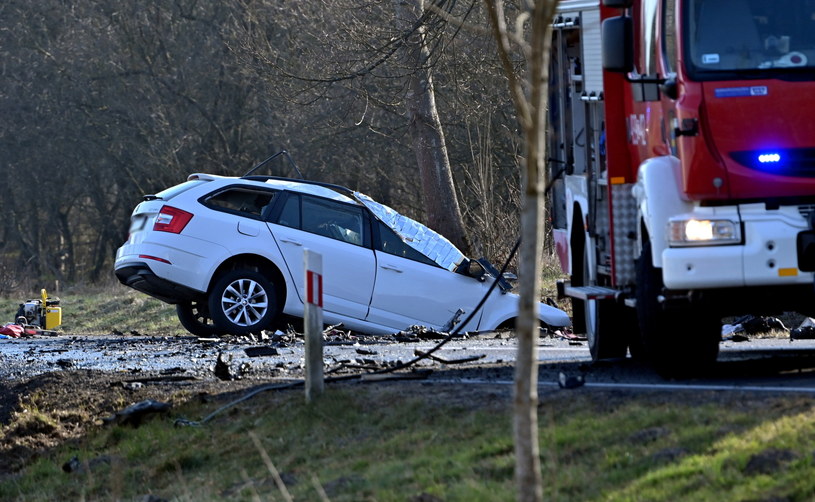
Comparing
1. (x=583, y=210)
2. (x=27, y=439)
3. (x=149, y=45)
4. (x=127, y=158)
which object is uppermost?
(x=149, y=45)

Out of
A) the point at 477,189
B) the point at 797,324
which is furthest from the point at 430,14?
the point at 797,324

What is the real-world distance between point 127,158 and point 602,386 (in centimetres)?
2653

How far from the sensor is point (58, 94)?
33.3 m

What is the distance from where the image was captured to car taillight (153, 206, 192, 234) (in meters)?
14.1

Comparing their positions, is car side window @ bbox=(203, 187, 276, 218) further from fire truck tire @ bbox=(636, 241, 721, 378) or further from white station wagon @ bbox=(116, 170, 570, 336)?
fire truck tire @ bbox=(636, 241, 721, 378)

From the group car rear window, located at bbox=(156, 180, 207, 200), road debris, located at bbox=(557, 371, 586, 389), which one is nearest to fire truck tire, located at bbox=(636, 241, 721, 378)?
road debris, located at bbox=(557, 371, 586, 389)

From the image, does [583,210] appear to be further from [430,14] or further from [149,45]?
→ [149,45]

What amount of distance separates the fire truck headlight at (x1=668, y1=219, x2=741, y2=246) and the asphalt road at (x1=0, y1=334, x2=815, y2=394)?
34.5 inches

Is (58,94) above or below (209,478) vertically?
above

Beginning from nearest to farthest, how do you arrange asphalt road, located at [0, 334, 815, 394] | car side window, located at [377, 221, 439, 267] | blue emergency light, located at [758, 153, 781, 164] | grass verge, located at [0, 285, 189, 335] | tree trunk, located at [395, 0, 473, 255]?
1. blue emergency light, located at [758, 153, 781, 164]
2. asphalt road, located at [0, 334, 815, 394]
3. car side window, located at [377, 221, 439, 267]
4. grass verge, located at [0, 285, 189, 335]
5. tree trunk, located at [395, 0, 473, 255]

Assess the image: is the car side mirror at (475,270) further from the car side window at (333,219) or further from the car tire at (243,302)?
the car tire at (243,302)

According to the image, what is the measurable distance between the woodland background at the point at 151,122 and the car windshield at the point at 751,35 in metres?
18.2

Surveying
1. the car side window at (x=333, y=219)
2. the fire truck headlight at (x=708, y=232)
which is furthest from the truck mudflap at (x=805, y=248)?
the car side window at (x=333, y=219)

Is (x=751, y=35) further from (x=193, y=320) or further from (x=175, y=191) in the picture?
(x=193, y=320)
